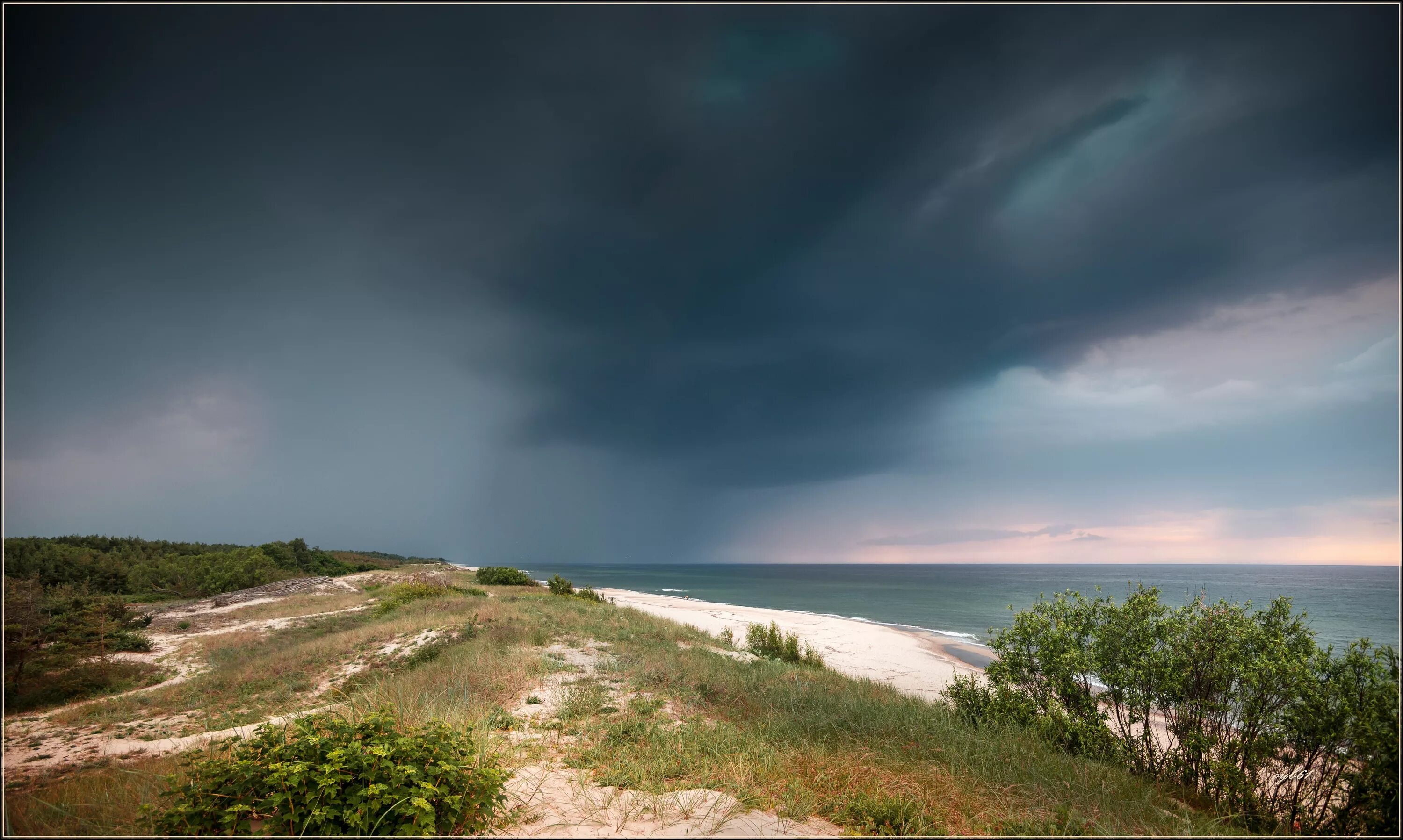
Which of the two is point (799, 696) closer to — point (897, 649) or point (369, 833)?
point (369, 833)

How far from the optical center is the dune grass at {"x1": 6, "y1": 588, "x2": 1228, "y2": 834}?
430cm

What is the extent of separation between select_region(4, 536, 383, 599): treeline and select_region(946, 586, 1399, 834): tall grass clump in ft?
41.9

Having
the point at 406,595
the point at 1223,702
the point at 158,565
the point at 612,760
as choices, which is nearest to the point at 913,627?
the point at 406,595

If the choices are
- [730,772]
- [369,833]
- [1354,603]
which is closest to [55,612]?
[369,833]

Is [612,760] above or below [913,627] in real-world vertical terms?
above

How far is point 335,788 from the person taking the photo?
362cm

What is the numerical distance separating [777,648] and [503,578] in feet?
101

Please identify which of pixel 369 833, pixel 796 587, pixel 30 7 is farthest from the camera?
pixel 796 587

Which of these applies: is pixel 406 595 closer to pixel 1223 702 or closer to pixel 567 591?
pixel 567 591

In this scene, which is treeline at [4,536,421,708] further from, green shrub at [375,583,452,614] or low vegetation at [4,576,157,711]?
green shrub at [375,583,452,614]

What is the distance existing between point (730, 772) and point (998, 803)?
2.50m

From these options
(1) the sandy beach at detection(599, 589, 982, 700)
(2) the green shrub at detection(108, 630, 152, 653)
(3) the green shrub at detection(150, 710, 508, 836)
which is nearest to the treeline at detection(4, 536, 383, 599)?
(2) the green shrub at detection(108, 630, 152, 653)

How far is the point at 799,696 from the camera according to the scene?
8609 mm

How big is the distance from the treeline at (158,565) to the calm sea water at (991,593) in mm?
14230
